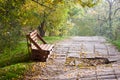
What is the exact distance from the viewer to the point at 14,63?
433 inches

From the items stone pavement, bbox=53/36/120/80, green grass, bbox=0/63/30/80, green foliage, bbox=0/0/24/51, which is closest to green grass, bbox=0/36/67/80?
green grass, bbox=0/63/30/80

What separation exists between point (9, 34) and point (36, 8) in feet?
12.1

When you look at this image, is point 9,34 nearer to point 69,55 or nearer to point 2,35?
point 2,35

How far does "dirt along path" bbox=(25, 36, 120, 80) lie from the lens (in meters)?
8.70

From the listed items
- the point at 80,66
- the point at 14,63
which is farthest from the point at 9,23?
the point at 80,66

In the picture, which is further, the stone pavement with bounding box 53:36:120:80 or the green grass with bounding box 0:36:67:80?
the green grass with bounding box 0:36:67:80

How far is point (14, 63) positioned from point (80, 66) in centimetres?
270

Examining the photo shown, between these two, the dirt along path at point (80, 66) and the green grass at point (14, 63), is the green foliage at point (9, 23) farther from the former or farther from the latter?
the dirt along path at point (80, 66)

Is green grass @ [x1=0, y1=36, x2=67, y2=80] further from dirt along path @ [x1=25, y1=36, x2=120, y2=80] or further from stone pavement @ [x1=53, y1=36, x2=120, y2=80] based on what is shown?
stone pavement @ [x1=53, y1=36, x2=120, y2=80]

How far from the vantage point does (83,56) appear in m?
11.6

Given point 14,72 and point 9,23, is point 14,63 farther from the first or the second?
point 9,23

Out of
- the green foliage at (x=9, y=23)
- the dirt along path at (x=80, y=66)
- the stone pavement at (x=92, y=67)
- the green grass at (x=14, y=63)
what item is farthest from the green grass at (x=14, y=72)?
the green foliage at (x=9, y=23)

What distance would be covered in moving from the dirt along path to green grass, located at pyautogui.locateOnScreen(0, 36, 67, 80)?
40 cm

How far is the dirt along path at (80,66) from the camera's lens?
8.70 metres
